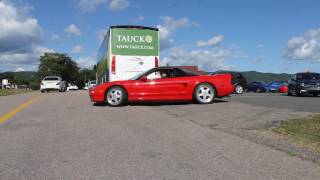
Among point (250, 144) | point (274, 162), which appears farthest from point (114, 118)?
point (274, 162)

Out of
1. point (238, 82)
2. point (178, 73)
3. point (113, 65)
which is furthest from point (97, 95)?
point (238, 82)

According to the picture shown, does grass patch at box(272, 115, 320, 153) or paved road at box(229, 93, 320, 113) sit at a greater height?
paved road at box(229, 93, 320, 113)

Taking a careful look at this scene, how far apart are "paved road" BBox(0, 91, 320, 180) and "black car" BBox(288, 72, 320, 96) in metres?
14.0

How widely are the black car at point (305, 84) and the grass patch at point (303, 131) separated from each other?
15023 mm

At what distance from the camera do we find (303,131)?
28.1ft

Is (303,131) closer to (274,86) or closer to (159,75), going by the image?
(159,75)

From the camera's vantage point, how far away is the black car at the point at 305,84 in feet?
81.4

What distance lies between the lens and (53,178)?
540cm

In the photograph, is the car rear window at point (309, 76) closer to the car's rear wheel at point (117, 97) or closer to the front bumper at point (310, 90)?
the front bumper at point (310, 90)

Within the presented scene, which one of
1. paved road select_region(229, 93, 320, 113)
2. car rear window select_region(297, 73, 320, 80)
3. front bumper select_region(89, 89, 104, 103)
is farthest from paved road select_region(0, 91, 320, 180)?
car rear window select_region(297, 73, 320, 80)

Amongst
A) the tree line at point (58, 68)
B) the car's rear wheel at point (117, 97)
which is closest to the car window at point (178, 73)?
the car's rear wheel at point (117, 97)

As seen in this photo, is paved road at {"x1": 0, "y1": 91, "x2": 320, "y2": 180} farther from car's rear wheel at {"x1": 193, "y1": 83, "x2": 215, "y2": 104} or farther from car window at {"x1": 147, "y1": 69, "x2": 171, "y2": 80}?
car window at {"x1": 147, "y1": 69, "x2": 171, "y2": 80}

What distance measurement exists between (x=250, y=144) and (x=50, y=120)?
5.43 metres

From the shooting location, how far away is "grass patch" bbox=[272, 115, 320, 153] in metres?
7.50
